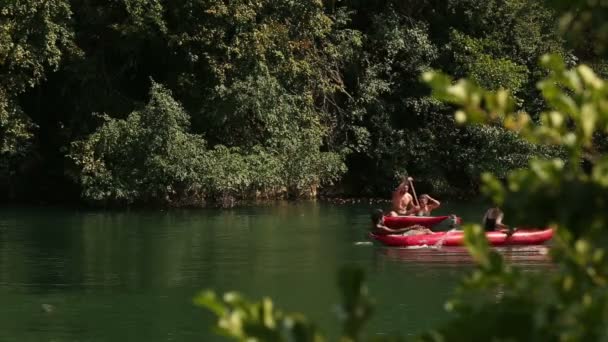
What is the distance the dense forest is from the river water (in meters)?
2.27

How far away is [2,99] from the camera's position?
26.7 m

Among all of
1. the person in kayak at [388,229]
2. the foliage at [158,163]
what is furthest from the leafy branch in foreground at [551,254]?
the foliage at [158,163]

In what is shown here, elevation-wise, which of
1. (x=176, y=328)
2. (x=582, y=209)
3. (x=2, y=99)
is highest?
(x=2, y=99)

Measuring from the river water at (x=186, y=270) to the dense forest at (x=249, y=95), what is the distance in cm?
227

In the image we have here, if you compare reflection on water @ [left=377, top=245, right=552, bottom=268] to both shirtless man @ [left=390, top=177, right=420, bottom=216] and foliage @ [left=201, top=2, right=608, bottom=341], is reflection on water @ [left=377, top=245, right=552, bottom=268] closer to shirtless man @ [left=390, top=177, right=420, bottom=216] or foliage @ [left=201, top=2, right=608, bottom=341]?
shirtless man @ [left=390, top=177, right=420, bottom=216]

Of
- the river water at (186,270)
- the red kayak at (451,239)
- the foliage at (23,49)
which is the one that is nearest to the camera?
the river water at (186,270)

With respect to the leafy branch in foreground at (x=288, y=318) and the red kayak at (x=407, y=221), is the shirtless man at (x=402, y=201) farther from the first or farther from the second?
the leafy branch in foreground at (x=288, y=318)

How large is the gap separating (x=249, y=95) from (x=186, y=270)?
12.4m

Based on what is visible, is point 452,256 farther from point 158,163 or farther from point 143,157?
point 143,157

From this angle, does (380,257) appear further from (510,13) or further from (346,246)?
(510,13)

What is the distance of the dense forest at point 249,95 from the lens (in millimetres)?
27844

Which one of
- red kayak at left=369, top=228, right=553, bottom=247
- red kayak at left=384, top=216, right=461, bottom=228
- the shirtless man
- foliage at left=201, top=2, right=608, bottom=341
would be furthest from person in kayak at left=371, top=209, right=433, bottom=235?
foliage at left=201, top=2, right=608, bottom=341

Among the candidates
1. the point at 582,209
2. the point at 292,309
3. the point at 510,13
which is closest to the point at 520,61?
the point at 510,13

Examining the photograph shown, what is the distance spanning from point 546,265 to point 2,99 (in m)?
14.8
